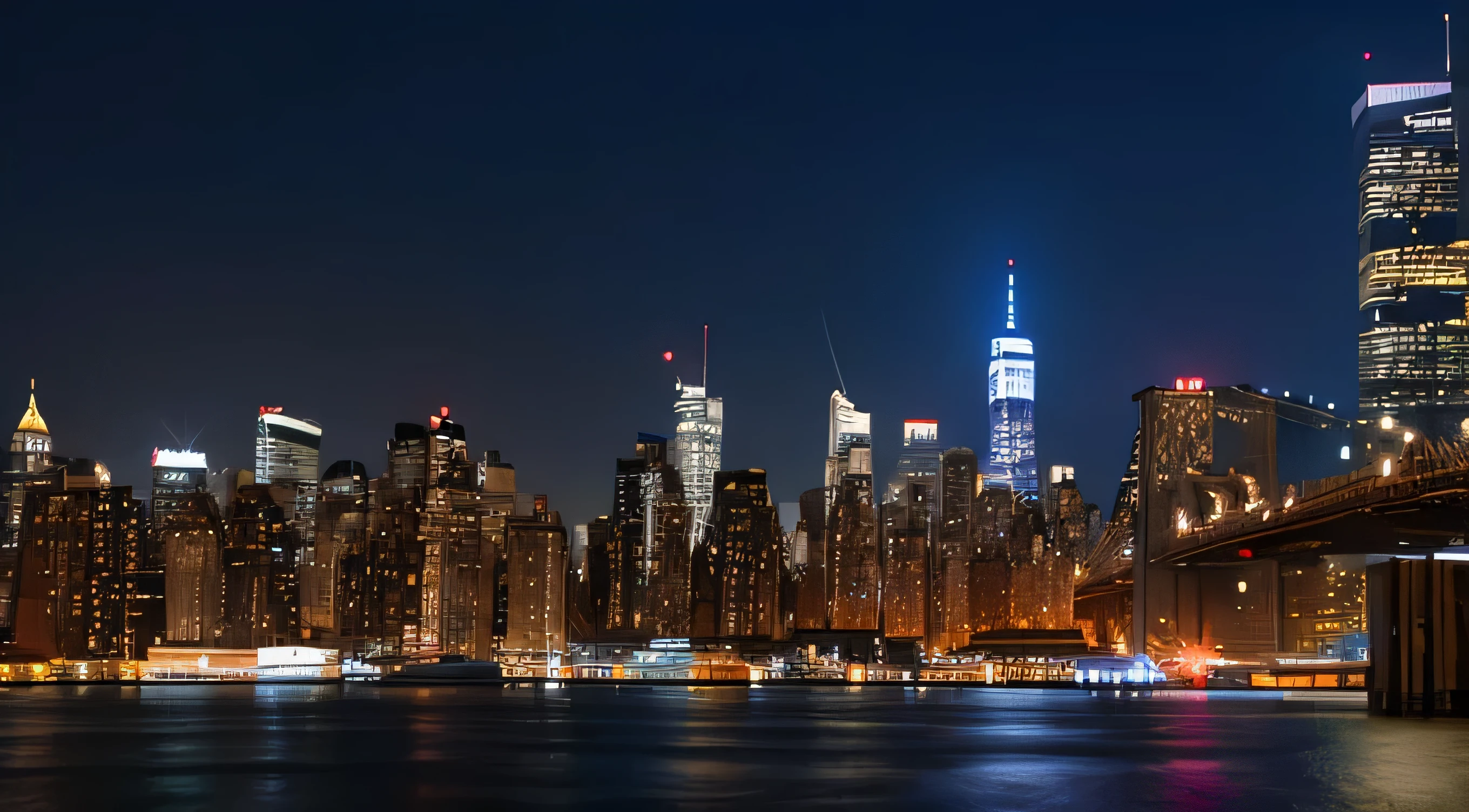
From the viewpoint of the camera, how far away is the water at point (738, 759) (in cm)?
3138

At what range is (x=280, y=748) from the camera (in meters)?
47.4

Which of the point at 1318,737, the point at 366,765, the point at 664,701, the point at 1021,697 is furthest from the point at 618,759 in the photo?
the point at 1021,697

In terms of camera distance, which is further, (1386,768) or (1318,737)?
(1318,737)

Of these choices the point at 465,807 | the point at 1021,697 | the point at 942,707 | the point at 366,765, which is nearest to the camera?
the point at 465,807

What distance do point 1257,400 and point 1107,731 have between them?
128725 mm

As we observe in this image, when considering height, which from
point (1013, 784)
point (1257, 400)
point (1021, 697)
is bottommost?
point (1021, 697)

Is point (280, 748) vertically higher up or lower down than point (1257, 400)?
lower down

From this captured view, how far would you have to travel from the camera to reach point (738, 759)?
4200 centimetres

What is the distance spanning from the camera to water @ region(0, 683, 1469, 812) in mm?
31375

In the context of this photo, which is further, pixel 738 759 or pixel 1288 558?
pixel 1288 558

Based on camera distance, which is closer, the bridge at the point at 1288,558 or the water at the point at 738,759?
the water at the point at 738,759

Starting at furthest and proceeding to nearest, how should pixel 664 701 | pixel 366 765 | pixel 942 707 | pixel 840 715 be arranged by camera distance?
pixel 664 701
pixel 942 707
pixel 840 715
pixel 366 765

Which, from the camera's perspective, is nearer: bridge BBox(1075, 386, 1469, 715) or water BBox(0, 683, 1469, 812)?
water BBox(0, 683, 1469, 812)

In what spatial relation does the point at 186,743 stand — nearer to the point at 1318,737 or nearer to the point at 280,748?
the point at 280,748
